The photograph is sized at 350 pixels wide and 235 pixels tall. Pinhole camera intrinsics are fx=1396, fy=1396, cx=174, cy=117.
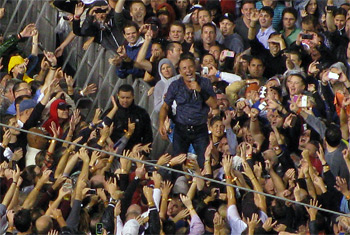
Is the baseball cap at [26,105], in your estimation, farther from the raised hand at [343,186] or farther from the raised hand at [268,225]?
the raised hand at [343,186]

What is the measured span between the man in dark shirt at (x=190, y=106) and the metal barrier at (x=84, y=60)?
0.54m

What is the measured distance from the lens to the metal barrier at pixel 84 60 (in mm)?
16531

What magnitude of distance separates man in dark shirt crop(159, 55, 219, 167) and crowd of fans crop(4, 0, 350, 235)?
0.01m

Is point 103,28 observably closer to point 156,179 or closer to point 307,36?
point 307,36

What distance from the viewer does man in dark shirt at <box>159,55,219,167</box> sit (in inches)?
617

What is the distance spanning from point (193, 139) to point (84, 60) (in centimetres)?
237

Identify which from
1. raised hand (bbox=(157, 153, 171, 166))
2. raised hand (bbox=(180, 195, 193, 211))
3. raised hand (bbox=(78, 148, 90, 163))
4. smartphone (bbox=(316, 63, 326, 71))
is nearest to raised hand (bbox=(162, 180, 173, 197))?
raised hand (bbox=(180, 195, 193, 211))

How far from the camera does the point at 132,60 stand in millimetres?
16516

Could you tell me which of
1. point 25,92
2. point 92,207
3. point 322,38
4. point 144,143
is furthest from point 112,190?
point 322,38

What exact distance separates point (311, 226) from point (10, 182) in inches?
128

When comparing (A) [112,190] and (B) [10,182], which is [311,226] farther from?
(B) [10,182]

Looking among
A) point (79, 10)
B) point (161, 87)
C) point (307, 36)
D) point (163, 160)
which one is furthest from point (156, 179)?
point (79, 10)

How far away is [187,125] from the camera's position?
15.8 meters

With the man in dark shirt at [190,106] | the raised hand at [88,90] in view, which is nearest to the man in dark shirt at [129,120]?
the man in dark shirt at [190,106]
